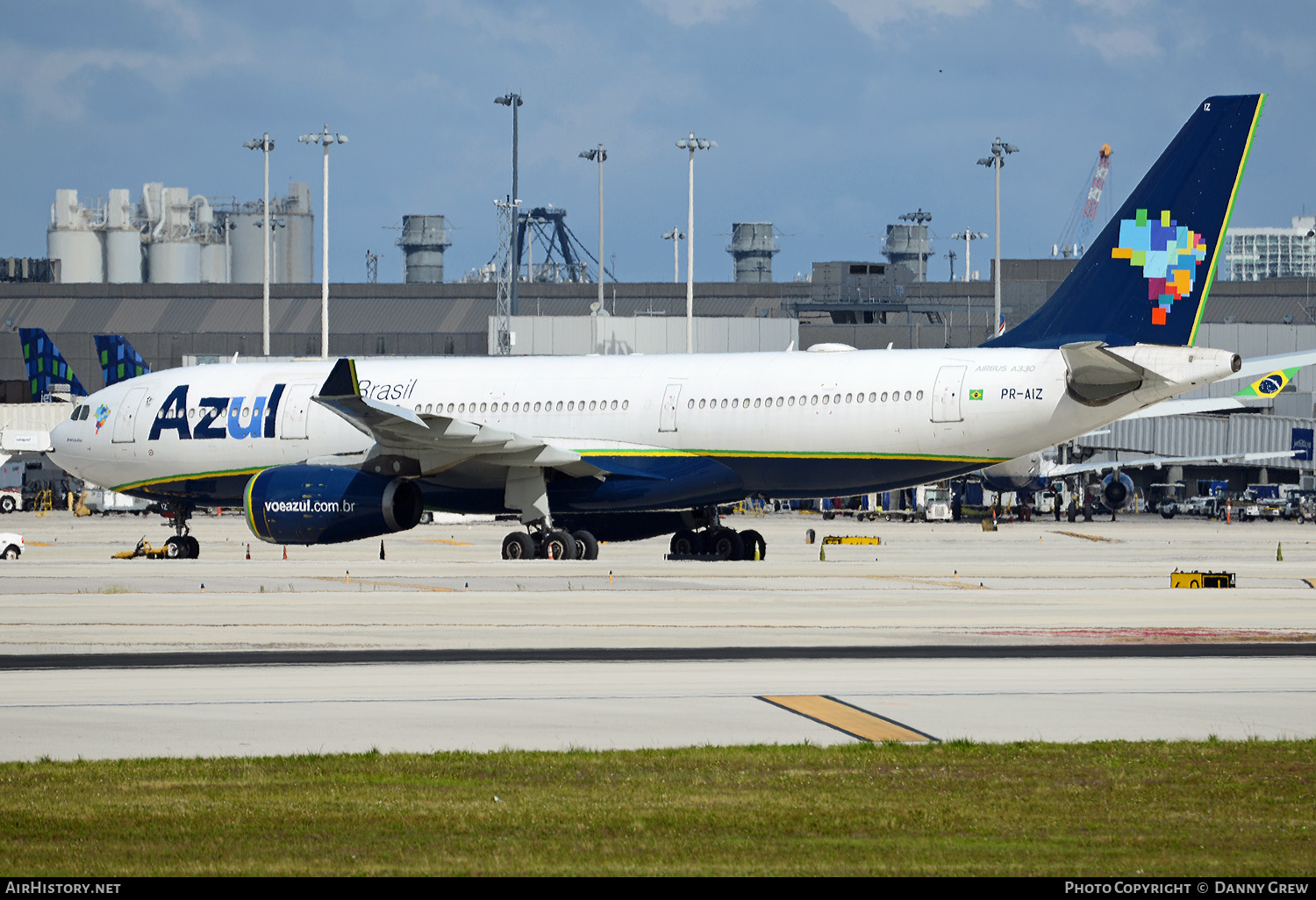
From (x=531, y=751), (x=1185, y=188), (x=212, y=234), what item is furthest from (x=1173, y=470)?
(x=212, y=234)

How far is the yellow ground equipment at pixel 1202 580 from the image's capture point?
29.1 m

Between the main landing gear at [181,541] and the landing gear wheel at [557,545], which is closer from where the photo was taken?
the landing gear wheel at [557,545]

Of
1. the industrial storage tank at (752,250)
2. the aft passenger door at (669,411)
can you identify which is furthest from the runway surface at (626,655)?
the industrial storage tank at (752,250)

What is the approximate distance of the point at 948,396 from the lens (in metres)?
32.1

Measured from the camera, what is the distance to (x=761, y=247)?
16900 cm

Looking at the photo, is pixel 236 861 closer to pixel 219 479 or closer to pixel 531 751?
pixel 531 751

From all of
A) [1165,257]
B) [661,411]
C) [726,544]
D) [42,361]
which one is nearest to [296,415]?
[661,411]

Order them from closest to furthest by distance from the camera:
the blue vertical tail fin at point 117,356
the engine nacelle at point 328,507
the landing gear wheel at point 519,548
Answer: the engine nacelle at point 328,507 → the landing gear wheel at point 519,548 → the blue vertical tail fin at point 117,356

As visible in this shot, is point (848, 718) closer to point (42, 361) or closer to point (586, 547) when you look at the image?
point (586, 547)

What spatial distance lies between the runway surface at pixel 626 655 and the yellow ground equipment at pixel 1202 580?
659mm

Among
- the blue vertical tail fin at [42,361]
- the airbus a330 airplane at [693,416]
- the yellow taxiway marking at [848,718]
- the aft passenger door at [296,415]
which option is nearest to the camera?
the yellow taxiway marking at [848,718]

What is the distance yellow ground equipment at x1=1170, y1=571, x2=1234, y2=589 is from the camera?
29109 mm

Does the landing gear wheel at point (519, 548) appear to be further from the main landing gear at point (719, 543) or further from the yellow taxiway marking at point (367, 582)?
the yellow taxiway marking at point (367, 582)

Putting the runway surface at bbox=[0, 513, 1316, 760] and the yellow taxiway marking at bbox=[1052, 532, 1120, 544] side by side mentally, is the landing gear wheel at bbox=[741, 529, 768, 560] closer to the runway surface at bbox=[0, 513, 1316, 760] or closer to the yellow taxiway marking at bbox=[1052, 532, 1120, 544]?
the runway surface at bbox=[0, 513, 1316, 760]
